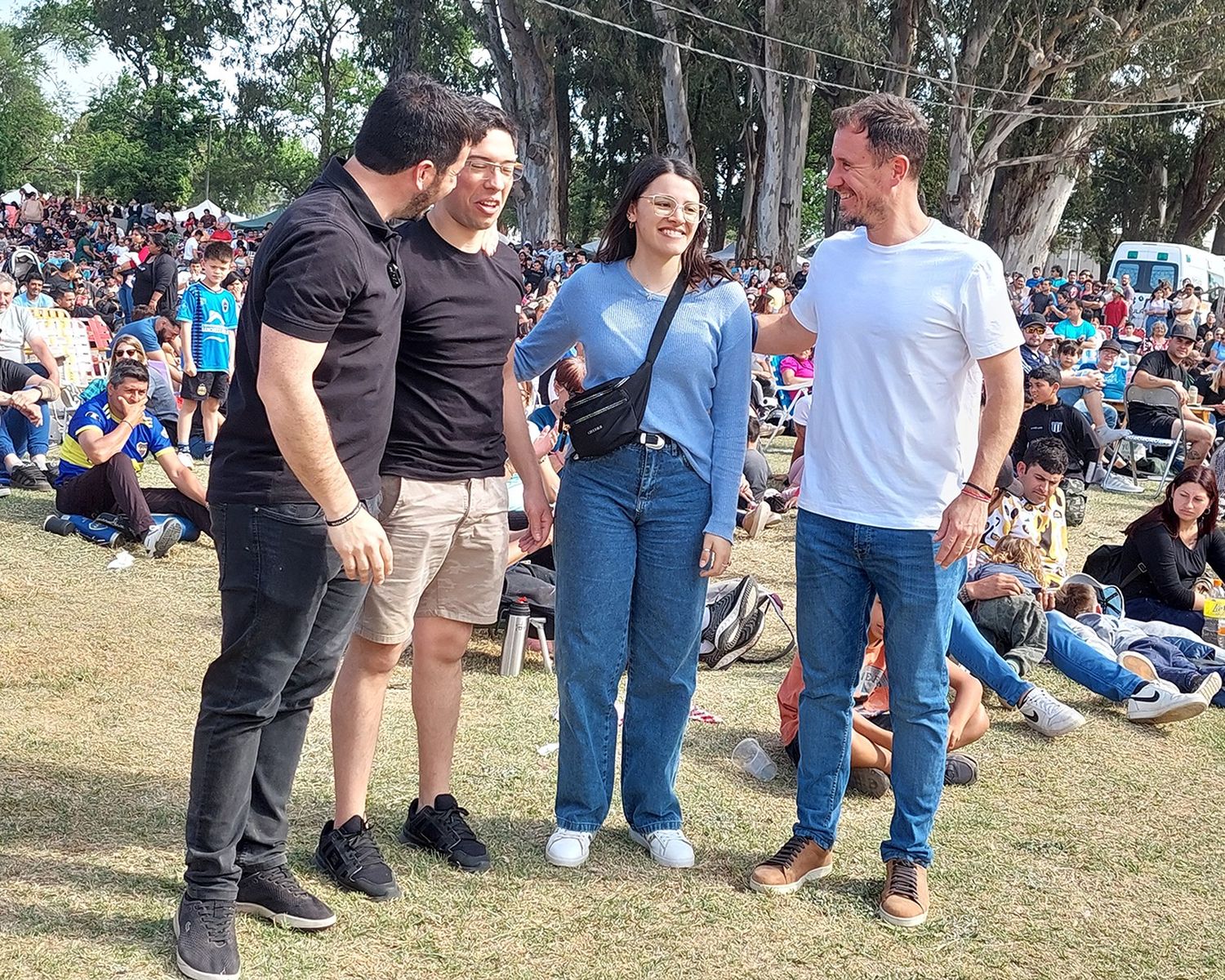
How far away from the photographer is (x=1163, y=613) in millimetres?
6473

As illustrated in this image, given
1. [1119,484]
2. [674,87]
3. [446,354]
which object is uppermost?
[674,87]

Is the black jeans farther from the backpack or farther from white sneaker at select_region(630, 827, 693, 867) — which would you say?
the backpack

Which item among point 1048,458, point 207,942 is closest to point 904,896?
point 207,942

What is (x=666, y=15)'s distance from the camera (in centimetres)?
2917

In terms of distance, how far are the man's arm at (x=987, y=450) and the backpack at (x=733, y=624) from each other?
266 centimetres

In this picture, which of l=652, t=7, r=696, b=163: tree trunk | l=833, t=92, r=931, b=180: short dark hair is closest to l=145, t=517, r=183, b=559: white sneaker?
l=833, t=92, r=931, b=180: short dark hair

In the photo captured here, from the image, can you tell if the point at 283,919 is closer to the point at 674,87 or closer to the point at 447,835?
the point at 447,835

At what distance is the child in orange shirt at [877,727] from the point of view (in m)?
4.39

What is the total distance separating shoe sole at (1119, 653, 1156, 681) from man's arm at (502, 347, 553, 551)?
10.8 ft

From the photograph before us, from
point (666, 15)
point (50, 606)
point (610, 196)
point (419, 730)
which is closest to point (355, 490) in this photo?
point (419, 730)

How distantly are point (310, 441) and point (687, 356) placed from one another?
1.19 metres

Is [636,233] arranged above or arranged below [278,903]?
above

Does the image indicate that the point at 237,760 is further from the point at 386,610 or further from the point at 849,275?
the point at 849,275

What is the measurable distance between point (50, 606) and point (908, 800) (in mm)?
4421
